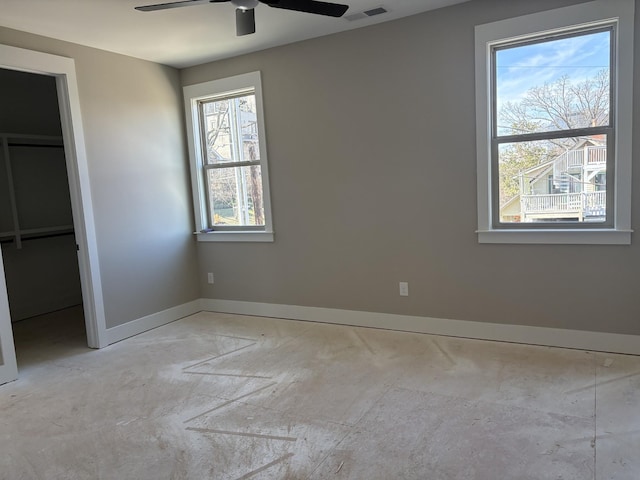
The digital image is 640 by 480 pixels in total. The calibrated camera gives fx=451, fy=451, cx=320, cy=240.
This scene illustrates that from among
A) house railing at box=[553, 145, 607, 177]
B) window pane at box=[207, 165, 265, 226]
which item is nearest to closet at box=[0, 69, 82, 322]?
window pane at box=[207, 165, 265, 226]

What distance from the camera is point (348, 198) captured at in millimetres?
4137

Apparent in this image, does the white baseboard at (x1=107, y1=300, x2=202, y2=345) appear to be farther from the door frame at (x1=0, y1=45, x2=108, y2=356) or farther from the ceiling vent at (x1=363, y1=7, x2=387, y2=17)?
the ceiling vent at (x1=363, y1=7, x2=387, y2=17)

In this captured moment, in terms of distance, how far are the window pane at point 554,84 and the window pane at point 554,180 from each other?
0.14 meters

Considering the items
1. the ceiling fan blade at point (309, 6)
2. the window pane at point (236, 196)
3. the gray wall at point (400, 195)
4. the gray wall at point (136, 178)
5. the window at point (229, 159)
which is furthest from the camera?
the window pane at point (236, 196)

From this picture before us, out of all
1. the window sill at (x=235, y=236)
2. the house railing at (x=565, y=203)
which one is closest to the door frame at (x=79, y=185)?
the window sill at (x=235, y=236)

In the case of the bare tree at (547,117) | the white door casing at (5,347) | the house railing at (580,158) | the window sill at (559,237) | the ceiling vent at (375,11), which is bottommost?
the white door casing at (5,347)

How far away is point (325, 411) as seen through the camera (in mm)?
2688

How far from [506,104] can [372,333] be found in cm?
219

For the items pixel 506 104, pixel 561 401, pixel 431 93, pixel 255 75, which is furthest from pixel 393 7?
pixel 561 401

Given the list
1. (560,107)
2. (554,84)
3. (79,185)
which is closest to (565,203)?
(560,107)

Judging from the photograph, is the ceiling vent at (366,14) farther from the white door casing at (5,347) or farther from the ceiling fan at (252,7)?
the white door casing at (5,347)

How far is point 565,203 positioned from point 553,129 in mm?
559

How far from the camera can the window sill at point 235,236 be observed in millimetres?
4621

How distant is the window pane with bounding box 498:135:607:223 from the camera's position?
3262 mm
